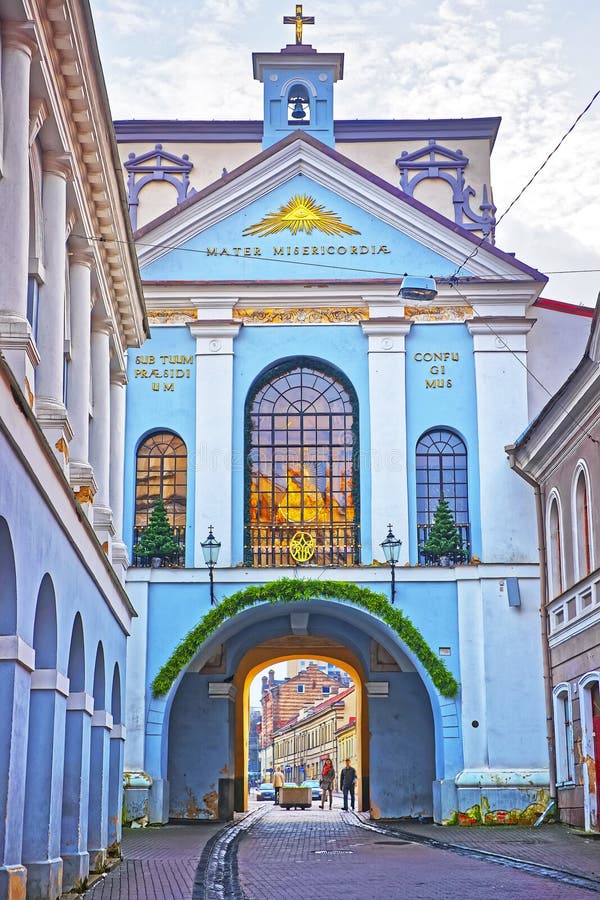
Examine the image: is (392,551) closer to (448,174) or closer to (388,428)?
(388,428)

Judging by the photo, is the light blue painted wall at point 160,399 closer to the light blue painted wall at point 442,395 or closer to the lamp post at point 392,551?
the lamp post at point 392,551

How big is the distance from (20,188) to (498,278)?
1760 cm

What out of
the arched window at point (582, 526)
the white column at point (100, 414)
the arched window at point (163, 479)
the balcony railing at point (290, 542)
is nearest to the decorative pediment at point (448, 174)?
the balcony railing at point (290, 542)

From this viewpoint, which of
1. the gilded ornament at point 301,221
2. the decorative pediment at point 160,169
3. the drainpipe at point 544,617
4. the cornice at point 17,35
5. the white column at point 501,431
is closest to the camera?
the cornice at point 17,35

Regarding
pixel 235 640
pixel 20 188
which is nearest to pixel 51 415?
pixel 20 188

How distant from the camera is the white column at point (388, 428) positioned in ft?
86.9

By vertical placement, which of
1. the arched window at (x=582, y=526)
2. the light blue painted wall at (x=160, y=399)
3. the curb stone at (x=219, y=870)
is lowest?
the curb stone at (x=219, y=870)

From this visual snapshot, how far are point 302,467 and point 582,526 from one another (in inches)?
273

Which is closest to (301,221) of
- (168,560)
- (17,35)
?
(168,560)

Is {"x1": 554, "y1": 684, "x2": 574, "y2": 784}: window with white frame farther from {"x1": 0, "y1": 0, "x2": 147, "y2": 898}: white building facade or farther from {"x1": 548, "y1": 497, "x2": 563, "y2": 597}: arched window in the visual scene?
{"x1": 0, "y1": 0, "x2": 147, "y2": 898}: white building facade

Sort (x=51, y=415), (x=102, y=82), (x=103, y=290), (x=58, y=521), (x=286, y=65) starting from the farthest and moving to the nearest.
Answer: (x=286, y=65), (x=103, y=290), (x=102, y=82), (x=51, y=415), (x=58, y=521)

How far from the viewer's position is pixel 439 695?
25.5 meters

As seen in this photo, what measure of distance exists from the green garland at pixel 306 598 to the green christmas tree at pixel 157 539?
155 centimetres

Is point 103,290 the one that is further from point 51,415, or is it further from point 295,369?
point 295,369
